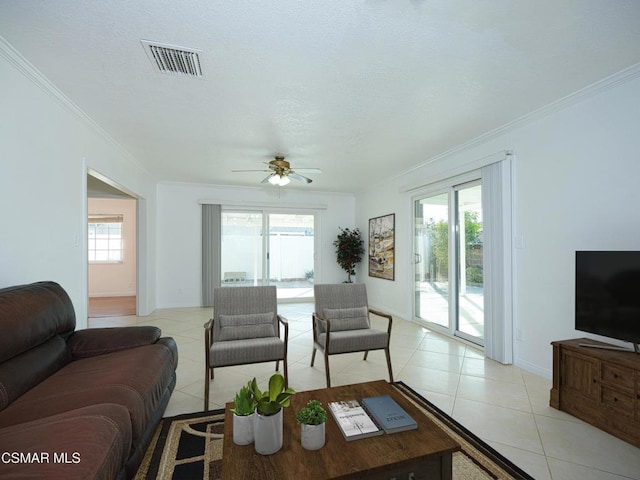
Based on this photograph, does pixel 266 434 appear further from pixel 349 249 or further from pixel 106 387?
pixel 349 249

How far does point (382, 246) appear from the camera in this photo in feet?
19.9

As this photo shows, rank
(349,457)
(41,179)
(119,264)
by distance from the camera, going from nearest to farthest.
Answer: (349,457) < (41,179) < (119,264)

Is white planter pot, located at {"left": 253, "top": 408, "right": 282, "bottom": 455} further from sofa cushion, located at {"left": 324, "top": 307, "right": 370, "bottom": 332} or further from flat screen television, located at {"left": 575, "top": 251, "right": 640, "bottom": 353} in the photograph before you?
flat screen television, located at {"left": 575, "top": 251, "right": 640, "bottom": 353}

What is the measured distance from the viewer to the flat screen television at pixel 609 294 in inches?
81.5

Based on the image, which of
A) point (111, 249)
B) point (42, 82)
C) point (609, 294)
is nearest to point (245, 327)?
point (42, 82)

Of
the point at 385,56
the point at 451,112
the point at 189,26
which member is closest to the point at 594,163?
the point at 451,112

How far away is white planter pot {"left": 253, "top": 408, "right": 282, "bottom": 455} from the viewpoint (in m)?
1.29

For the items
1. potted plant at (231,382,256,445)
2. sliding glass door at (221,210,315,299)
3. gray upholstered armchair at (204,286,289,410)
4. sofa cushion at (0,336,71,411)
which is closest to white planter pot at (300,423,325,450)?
potted plant at (231,382,256,445)

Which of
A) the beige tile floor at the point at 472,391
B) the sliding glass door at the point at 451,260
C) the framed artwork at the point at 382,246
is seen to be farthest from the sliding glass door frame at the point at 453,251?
the framed artwork at the point at 382,246

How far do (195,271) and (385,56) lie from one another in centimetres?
547

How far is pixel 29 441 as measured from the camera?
3.84 ft

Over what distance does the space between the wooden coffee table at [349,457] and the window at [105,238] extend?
818 cm

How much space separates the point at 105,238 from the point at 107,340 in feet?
23.1

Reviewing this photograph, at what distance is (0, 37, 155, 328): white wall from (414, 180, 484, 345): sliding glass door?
4.44 metres
